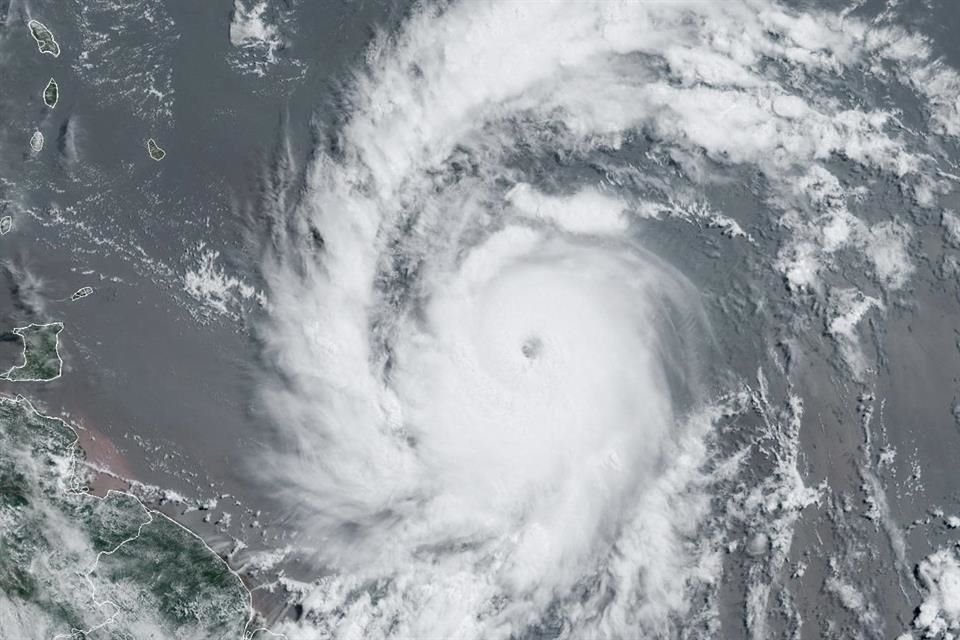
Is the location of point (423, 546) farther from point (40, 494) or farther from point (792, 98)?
point (792, 98)

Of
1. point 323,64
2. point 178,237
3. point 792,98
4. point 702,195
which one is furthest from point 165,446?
point 792,98

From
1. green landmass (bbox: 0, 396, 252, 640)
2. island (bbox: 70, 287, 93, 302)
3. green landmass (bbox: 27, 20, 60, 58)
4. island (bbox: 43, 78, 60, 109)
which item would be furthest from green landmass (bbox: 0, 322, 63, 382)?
green landmass (bbox: 27, 20, 60, 58)

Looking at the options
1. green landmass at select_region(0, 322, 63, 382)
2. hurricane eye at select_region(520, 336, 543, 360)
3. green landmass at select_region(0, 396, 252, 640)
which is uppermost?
hurricane eye at select_region(520, 336, 543, 360)

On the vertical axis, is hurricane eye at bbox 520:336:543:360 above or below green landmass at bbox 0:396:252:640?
above

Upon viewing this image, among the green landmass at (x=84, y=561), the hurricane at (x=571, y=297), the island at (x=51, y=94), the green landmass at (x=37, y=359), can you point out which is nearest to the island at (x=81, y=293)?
the green landmass at (x=37, y=359)

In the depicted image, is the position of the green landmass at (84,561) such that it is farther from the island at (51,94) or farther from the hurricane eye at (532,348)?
the hurricane eye at (532,348)

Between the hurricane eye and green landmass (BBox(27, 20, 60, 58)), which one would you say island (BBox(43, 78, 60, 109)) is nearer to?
green landmass (BBox(27, 20, 60, 58))
